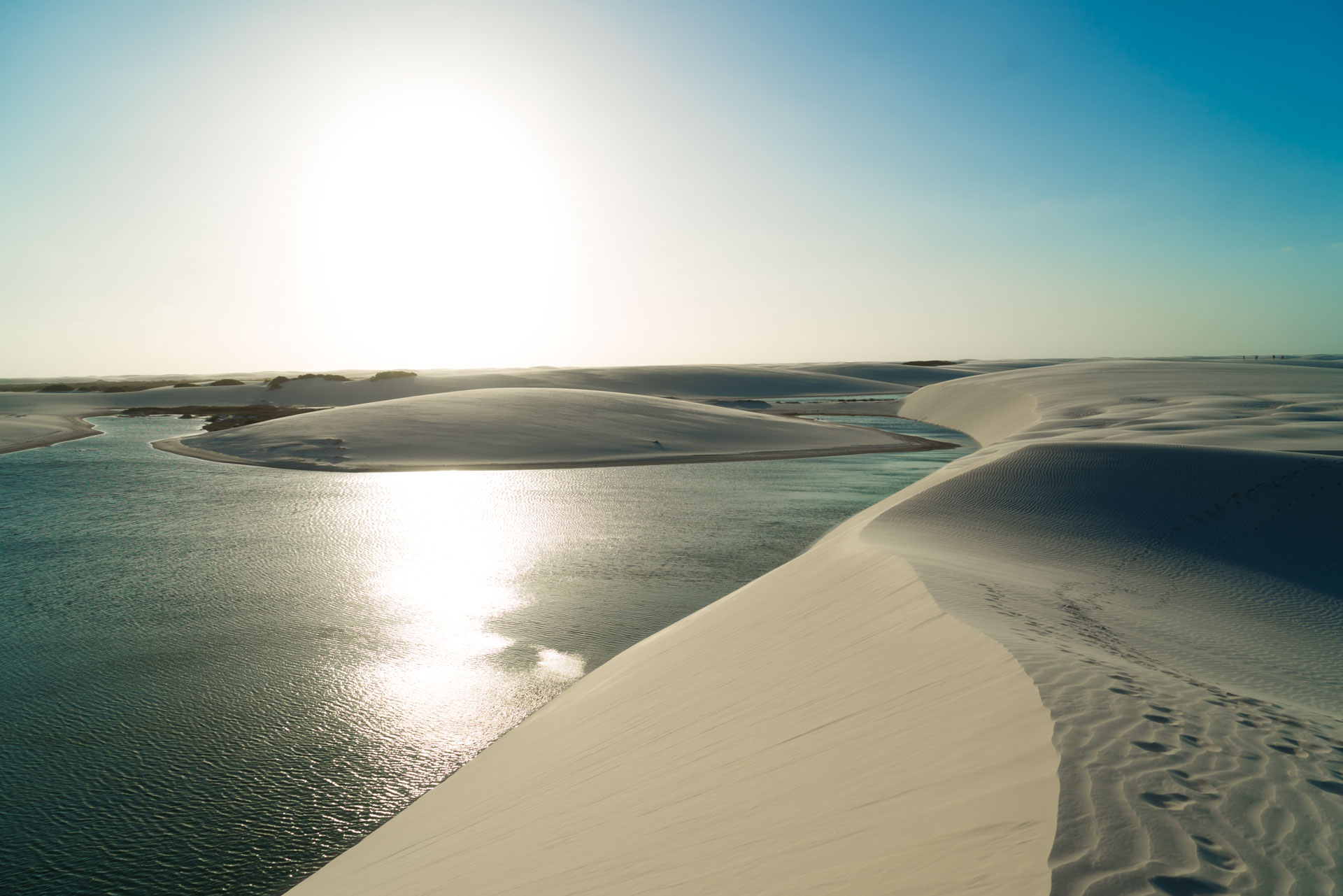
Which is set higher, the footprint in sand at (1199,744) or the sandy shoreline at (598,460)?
the footprint in sand at (1199,744)

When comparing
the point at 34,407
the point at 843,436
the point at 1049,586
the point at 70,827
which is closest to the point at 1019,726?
the point at 1049,586

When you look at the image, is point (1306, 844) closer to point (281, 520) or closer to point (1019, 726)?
point (1019, 726)

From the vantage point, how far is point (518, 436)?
1064 inches

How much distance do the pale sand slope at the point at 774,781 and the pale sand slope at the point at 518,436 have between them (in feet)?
61.2

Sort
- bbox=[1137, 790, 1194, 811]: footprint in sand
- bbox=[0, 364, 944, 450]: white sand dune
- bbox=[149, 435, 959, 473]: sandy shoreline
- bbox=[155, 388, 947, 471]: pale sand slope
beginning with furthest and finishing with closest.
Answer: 1. bbox=[0, 364, 944, 450]: white sand dune
2. bbox=[155, 388, 947, 471]: pale sand slope
3. bbox=[149, 435, 959, 473]: sandy shoreline
4. bbox=[1137, 790, 1194, 811]: footprint in sand

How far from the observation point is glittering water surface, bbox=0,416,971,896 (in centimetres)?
489

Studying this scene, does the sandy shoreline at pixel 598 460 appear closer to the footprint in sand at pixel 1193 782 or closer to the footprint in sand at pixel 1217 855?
the footprint in sand at pixel 1193 782

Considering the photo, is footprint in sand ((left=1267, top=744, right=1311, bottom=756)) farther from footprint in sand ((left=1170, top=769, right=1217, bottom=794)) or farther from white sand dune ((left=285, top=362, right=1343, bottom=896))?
footprint in sand ((left=1170, top=769, right=1217, bottom=794))

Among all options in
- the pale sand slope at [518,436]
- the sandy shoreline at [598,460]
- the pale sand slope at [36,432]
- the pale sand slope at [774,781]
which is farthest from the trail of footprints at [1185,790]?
the pale sand slope at [36,432]

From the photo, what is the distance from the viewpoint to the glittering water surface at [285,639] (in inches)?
192

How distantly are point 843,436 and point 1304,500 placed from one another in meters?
20.3

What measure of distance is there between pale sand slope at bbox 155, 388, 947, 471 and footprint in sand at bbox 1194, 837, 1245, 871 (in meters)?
22.0

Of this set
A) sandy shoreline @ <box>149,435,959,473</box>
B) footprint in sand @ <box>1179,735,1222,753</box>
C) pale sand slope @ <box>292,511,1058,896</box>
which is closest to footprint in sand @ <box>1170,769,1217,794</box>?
footprint in sand @ <box>1179,735,1222,753</box>

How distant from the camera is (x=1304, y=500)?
10656 mm
